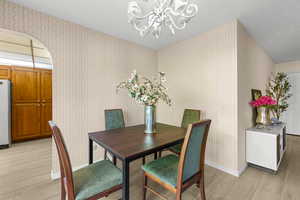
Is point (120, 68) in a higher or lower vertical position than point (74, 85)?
higher

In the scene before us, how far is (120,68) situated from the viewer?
2.72 metres

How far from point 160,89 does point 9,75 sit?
13.1 ft

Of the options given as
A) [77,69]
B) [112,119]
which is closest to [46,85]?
[77,69]

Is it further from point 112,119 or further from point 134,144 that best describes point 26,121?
point 134,144

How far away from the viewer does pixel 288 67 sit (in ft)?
13.6

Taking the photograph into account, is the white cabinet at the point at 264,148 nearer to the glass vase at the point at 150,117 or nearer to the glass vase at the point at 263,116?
the glass vase at the point at 263,116

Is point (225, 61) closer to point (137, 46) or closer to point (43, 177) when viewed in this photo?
point (137, 46)

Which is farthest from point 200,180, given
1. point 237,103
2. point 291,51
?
point 291,51

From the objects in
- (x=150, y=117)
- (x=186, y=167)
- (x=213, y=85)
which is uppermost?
(x=213, y=85)

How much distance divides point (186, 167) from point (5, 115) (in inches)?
162

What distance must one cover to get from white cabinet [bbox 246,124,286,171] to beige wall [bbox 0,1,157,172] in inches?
96.0

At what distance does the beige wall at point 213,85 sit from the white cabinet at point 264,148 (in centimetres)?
46

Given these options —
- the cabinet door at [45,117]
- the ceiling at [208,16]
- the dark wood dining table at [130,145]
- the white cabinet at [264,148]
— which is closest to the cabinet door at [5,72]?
the cabinet door at [45,117]

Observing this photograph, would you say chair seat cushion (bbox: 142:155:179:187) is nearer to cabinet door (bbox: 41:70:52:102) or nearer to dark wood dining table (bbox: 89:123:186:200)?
dark wood dining table (bbox: 89:123:186:200)
